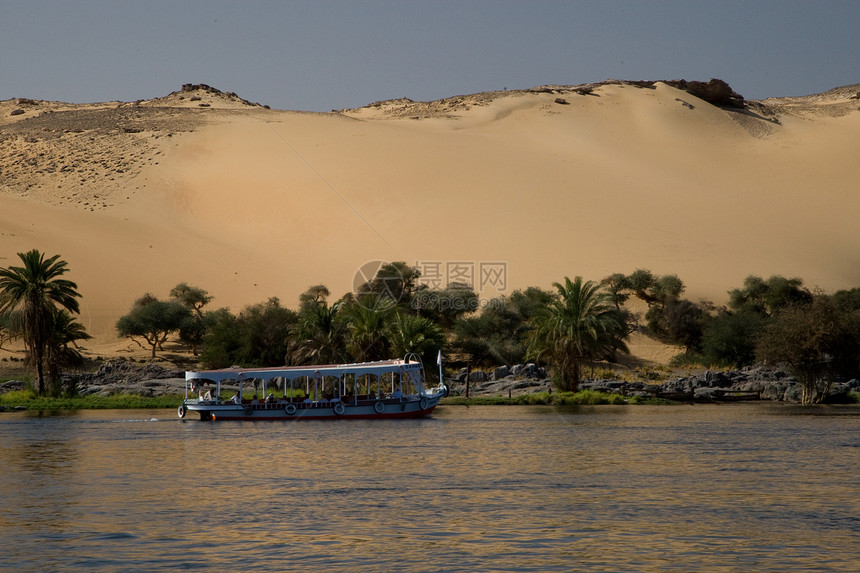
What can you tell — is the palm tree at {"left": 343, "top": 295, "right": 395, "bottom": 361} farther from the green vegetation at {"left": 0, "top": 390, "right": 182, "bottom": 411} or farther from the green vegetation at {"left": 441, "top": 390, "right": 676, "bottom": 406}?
the green vegetation at {"left": 0, "top": 390, "right": 182, "bottom": 411}

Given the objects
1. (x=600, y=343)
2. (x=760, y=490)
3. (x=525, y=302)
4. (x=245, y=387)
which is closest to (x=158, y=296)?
(x=245, y=387)

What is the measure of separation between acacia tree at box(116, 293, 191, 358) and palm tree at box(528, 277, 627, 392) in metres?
23.1

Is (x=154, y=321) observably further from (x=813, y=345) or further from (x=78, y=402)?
(x=813, y=345)

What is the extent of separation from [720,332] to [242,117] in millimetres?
66932

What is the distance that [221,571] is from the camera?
1322cm

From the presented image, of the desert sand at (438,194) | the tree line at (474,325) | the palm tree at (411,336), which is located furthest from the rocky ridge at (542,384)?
the desert sand at (438,194)

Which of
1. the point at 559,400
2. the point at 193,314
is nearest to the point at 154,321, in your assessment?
the point at 193,314

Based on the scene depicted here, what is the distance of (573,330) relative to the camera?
43.1 m

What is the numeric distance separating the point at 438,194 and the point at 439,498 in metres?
66.7

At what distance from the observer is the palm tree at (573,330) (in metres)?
43.2

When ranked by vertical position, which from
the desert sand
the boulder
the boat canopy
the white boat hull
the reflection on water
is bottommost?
the reflection on water

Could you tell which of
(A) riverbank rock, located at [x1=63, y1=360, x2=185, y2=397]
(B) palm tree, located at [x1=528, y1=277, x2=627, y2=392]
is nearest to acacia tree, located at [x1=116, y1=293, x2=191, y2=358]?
(A) riverbank rock, located at [x1=63, y1=360, x2=185, y2=397]

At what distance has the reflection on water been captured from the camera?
46.3ft

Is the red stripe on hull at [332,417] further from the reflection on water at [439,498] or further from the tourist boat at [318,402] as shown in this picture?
the reflection on water at [439,498]
